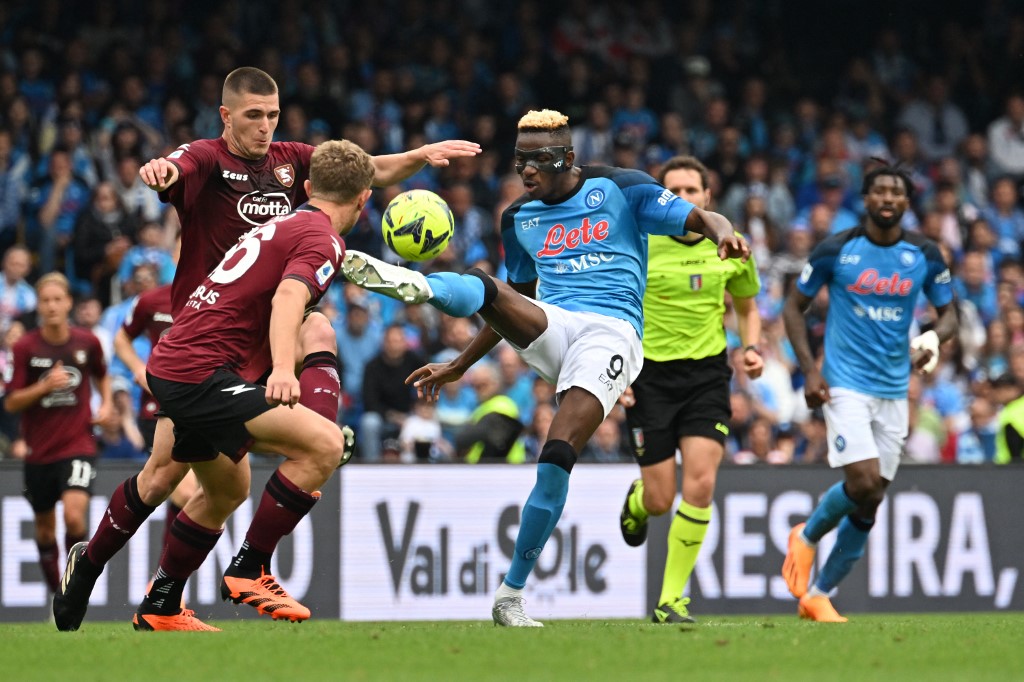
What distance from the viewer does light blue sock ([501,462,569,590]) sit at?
737 centimetres

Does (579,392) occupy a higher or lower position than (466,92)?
lower

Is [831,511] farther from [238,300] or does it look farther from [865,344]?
[238,300]

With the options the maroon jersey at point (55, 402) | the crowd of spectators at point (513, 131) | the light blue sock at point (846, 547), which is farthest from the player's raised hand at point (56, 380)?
the light blue sock at point (846, 547)

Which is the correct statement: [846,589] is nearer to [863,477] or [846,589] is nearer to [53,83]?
[863,477]

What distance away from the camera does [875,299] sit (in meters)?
9.55

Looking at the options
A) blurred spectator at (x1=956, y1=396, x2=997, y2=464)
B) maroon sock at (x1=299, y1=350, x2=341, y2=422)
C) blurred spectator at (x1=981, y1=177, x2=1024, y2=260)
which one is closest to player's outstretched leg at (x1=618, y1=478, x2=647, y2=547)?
maroon sock at (x1=299, y1=350, x2=341, y2=422)

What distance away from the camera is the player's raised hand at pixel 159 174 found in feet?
23.2

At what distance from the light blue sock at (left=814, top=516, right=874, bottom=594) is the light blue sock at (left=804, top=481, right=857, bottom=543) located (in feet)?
0.25

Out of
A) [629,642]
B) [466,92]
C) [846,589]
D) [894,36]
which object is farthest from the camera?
[894,36]

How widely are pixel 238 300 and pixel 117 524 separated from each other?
1469 millimetres

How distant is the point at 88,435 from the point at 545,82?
8.55m

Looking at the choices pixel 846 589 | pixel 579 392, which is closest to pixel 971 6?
pixel 846 589

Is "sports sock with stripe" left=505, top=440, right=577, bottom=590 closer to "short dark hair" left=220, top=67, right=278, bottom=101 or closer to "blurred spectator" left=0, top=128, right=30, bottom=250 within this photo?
"short dark hair" left=220, top=67, right=278, bottom=101

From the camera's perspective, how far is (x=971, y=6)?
2103cm
